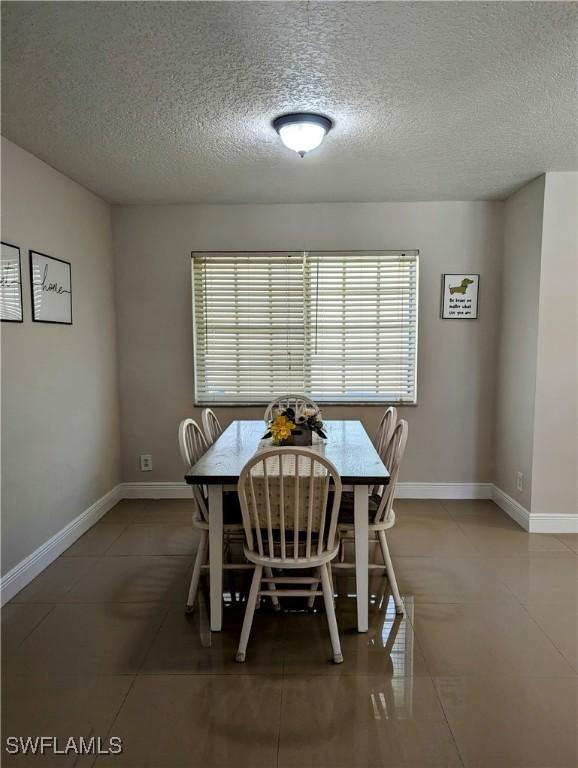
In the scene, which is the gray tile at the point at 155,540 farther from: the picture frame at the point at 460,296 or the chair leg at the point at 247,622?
the picture frame at the point at 460,296

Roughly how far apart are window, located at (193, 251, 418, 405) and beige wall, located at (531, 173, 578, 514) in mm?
1011

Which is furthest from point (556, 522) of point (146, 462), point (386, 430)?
point (146, 462)

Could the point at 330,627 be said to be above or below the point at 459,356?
below

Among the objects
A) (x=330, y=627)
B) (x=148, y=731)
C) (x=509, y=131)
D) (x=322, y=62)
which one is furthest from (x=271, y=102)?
(x=148, y=731)

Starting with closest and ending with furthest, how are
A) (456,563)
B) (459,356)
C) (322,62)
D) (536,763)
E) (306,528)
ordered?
(536,763) → (322,62) → (306,528) → (456,563) → (459,356)

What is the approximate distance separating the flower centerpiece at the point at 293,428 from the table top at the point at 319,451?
0.08 m

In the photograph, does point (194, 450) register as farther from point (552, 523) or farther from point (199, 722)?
point (552, 523)

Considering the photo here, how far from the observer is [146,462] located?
4.36 metres

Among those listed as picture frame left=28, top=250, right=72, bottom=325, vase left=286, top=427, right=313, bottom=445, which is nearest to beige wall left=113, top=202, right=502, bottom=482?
picture frame left=28, top=250, right=72, bottom=325

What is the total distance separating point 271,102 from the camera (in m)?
2.34

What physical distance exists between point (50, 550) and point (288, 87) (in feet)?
9.55

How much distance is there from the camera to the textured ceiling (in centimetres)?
172

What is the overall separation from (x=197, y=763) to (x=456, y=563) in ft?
6.50

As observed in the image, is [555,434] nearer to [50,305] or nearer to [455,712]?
Result: [455,712]
